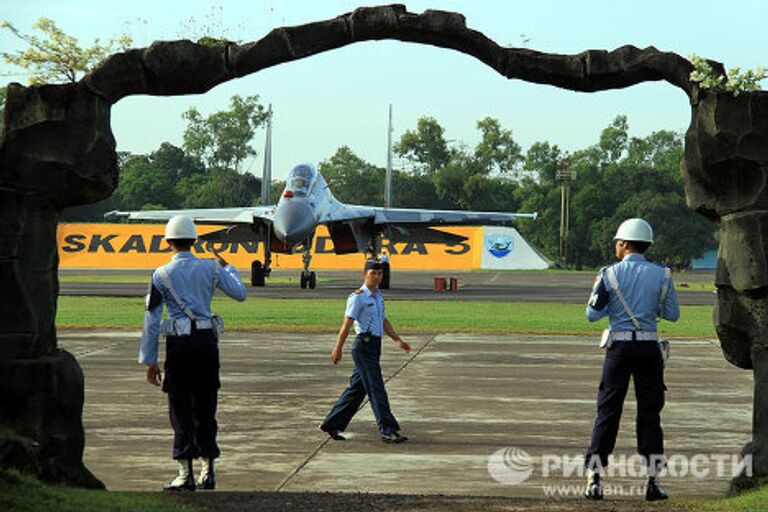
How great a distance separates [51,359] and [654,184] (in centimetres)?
11162

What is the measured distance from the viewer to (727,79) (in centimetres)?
927

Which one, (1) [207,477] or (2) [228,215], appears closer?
(1) [207,477]

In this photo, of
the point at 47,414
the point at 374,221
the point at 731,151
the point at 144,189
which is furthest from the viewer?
the point at 144,189

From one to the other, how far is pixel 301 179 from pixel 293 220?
2.16 meters

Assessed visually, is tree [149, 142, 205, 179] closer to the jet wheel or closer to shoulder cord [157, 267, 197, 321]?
the jet wheel

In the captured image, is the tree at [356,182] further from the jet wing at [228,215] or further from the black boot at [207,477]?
the black boot at [207,477]

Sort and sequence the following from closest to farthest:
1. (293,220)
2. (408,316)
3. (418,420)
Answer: (418,420) → (408,316) → (293,220)

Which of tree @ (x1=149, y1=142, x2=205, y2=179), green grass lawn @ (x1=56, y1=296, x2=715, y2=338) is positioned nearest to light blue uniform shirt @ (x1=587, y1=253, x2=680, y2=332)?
green grass lawn @ (x1=56, y1=296, x2=715, y2=338)

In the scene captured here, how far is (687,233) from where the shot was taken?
10631cm

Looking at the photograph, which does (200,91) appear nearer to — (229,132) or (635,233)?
(635,233)

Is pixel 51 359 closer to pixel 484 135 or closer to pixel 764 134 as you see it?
pixel 764 134

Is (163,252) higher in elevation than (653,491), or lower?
lower

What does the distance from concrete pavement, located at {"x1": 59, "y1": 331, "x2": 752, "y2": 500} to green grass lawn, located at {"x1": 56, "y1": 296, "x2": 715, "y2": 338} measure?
588 cm

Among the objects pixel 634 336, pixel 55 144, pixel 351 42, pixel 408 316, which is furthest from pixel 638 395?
pixel 408 316
